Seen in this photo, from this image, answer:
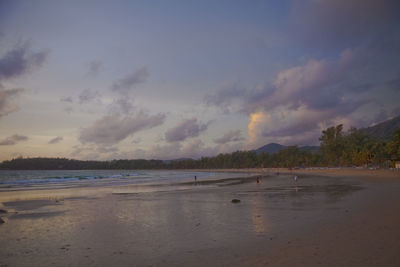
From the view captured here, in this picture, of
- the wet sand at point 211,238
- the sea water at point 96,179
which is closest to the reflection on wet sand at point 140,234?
the wet sand at point 211,238

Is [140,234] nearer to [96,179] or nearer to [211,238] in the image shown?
[211,238]

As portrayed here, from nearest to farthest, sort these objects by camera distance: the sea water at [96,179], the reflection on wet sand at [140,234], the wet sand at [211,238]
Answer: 1. the wet sand at [211,238]
2. the reflection on wet sand at [140,234]
3. the sea water at [96,179]

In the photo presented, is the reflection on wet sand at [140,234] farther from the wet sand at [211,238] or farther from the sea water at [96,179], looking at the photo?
the sea water at [96,179]

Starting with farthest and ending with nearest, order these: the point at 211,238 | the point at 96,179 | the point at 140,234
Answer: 1. the point at 96,179
2. the point at 140,234
3. the point at 211,238

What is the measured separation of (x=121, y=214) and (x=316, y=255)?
1165cm

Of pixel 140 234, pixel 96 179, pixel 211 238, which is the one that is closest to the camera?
pixel 211 238

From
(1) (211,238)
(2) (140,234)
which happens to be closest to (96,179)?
(2) (140,234)

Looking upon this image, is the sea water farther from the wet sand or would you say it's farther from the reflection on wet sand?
the wet sand

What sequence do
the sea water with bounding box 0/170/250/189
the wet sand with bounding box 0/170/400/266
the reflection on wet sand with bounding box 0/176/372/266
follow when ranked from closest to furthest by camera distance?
the wet sand with bounding box 0/170/400/266 → the reflection on wet sand with bounding box 0/176/372/266 → the sea water with bounding box 0/170/250/189

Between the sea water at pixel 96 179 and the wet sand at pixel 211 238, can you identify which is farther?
the sea water at pixel 96 179

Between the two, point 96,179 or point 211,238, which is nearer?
point 211,238

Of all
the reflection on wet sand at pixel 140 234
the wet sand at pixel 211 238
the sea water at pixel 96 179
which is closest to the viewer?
the wet sand at pixel 211 238

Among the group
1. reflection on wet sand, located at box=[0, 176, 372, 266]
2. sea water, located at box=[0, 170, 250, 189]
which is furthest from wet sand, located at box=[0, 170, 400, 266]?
sea water, located at box=[0, 170, 250, 189]

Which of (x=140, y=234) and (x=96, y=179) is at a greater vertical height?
(x=140, y=234)
